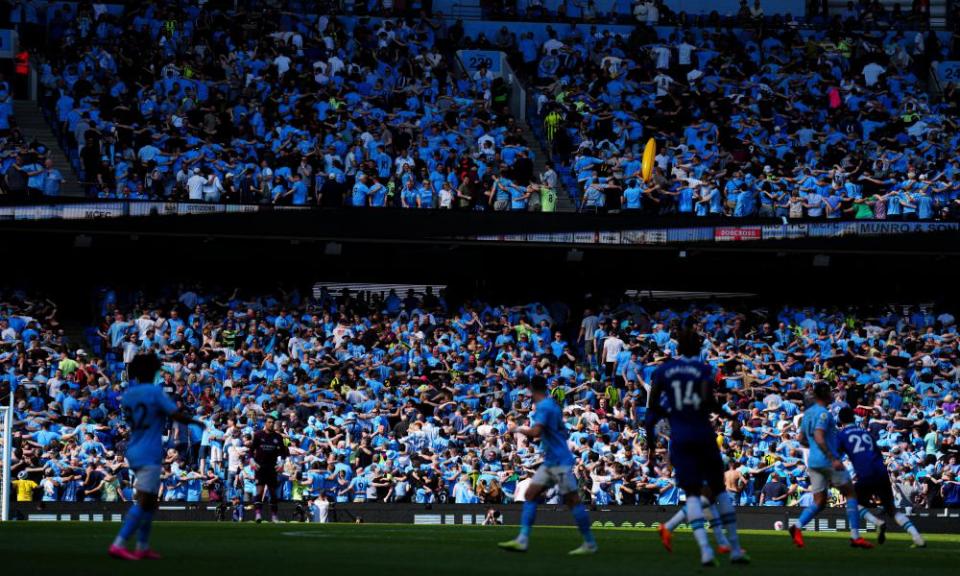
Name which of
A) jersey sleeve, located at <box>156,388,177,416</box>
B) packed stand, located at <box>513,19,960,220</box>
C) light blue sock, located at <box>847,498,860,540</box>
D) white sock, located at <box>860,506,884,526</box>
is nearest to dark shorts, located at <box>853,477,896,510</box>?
white sock, located at <box>860,506,884,526</box>

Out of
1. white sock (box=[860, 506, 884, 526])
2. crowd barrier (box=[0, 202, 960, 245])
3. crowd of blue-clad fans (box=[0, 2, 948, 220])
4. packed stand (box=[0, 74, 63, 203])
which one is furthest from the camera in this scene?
crowd of blue-clad fans (box=[0, 2, 948, 220])

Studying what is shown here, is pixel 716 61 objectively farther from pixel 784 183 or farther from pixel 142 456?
pixel 142 456

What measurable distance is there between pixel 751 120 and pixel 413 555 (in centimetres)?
2840

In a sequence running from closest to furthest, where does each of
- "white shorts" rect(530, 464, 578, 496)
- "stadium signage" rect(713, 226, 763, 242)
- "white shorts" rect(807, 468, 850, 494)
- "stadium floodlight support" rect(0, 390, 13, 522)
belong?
"white shorts" rect(530, 464, 578, 496)
"white shorts" rect(807, 468, 850, 494)
"stadium floodlight support" rect(0, 390, 13, 522)
"stadium signage" rect(713, 226, 763, 242)

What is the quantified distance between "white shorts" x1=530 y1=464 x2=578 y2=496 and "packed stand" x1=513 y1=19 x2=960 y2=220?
76.1 ft

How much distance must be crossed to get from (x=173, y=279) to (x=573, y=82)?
42.2ft

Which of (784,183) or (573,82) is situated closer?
(784,183)

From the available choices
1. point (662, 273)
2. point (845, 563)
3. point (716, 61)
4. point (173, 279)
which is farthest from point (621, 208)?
point (845, 563)

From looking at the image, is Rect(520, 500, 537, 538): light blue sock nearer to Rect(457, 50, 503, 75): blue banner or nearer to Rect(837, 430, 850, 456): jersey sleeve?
Rect(837, 430, 850, 456): jersey sleeve

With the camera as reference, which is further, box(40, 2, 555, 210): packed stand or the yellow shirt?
box(40, 2, 555, 210): packed stand

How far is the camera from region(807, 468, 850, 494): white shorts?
Result: 58.4ft

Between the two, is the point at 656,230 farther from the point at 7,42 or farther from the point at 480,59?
the point at 7,42

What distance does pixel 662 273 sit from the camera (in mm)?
40125

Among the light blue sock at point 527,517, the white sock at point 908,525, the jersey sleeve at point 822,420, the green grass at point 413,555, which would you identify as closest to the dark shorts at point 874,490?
the white sock at point 908,525
